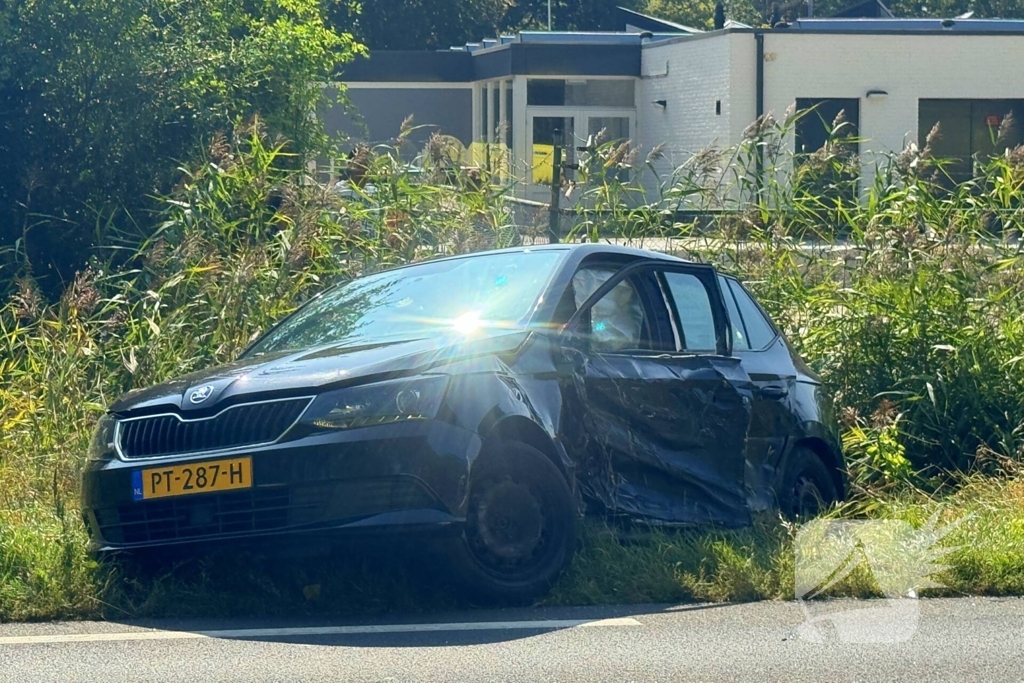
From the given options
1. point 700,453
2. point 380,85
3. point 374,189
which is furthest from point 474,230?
point 380,85

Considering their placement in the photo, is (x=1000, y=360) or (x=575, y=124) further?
(x=575, y=124)

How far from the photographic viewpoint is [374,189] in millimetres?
11281

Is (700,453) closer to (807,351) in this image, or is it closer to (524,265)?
(524,265)

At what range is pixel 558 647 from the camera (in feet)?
17.8

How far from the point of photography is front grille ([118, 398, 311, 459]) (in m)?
5.77

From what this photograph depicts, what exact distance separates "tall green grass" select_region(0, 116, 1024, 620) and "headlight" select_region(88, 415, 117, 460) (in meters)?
1.39

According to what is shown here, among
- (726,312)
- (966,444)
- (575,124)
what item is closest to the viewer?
(726,312)

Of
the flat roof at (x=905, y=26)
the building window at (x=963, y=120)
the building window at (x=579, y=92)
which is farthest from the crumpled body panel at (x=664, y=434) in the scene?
the building window at (x=579, y=92)

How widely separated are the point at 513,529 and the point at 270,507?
3.45 ft

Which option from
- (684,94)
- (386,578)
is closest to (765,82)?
(684,94)

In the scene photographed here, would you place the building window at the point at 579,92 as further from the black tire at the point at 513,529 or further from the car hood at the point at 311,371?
the black tire at the point at 513,529

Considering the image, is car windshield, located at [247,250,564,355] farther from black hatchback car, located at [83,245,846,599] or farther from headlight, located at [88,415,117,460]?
headlight, located at [88,415,117,460]

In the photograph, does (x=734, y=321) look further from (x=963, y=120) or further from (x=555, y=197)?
(x=963, y=120)

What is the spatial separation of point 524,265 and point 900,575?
235 centimetres
